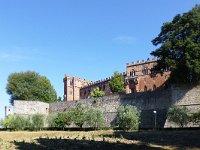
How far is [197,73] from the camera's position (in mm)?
43906

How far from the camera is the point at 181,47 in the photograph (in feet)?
149

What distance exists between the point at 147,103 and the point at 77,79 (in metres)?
58.7

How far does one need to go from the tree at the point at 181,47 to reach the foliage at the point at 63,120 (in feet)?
44.6

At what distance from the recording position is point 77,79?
359 feet

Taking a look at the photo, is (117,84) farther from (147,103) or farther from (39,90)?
(147,103)

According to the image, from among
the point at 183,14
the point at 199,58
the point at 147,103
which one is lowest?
the point at 147,103

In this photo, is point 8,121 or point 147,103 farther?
point 8,121

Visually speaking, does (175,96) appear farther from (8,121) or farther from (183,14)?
(8,121)

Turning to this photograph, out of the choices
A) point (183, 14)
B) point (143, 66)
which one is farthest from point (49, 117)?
point (143, 66)

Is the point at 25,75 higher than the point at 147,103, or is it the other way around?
the point at 25,75

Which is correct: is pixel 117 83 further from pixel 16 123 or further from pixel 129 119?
pixel 129 119

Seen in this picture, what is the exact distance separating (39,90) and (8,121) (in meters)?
23.9

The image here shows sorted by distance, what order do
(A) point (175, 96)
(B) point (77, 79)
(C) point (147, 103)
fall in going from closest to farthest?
1. (A) point (175, 96)
2. (C) point (147, 103)
3. (B) point (77, 79)

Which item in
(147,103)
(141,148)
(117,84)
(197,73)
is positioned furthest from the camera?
(117,84)
